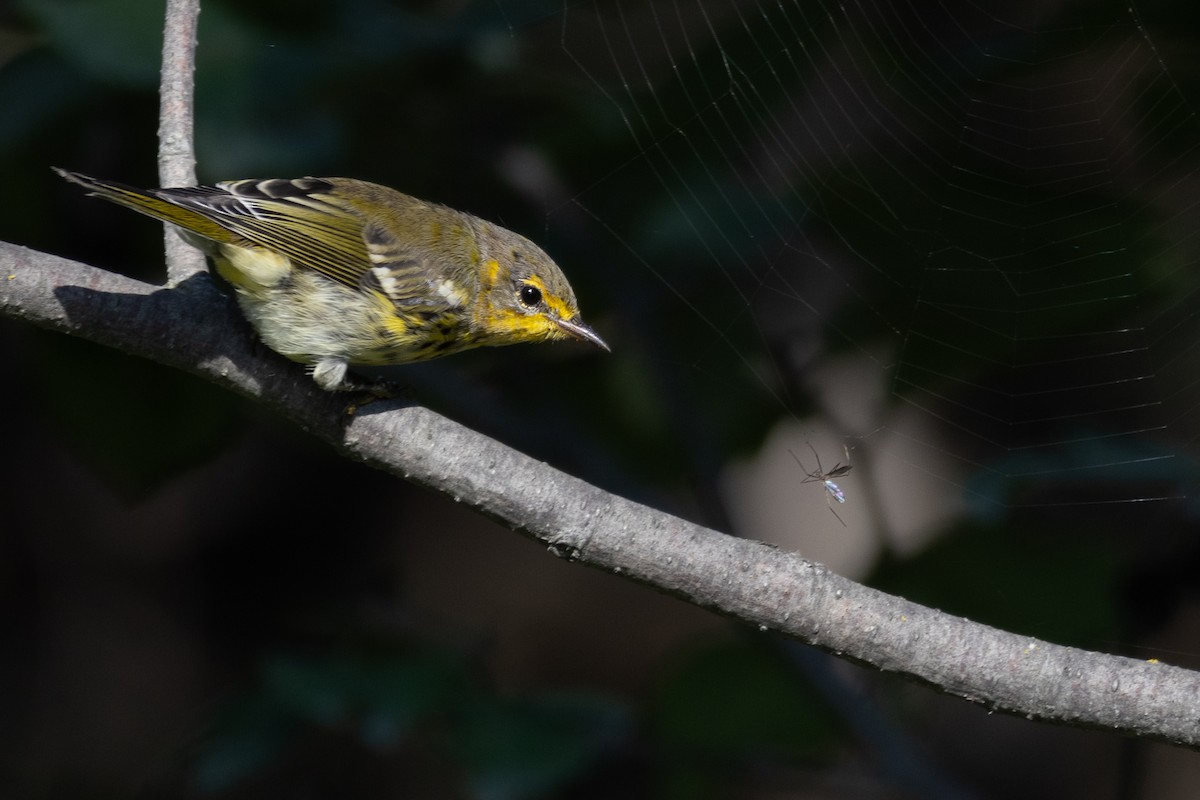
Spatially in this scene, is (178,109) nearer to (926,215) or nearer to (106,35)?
(106,35)

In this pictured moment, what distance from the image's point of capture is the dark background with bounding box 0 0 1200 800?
96.3 inches

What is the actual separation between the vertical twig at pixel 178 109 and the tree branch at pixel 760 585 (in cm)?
29

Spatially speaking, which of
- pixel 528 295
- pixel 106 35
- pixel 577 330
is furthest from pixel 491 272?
pixel 106 35

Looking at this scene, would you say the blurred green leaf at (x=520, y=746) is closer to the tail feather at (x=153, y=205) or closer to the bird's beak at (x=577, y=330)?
the bird's beak at (x=577, y=330)

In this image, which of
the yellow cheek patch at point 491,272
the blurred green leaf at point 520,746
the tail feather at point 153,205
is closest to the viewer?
the tail feather at point 153,205

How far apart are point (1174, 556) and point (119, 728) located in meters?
3.33

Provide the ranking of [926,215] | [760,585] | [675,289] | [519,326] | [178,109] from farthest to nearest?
[675,289] < [926,215] < [519,326] < [178,109] < [760,585]

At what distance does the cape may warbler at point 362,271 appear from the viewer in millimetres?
2012

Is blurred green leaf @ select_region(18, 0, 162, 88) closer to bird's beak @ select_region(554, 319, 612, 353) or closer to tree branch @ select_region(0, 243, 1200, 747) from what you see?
tree branch @ select_region(0, 243, 1200, 747)

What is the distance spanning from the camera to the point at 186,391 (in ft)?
8.98

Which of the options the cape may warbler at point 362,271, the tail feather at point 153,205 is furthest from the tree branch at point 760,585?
the cape may warbler at point 362,271

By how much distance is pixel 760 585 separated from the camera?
1.66 m

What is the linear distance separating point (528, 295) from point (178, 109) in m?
0.76

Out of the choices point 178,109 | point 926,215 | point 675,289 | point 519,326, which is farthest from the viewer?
point 675,289
